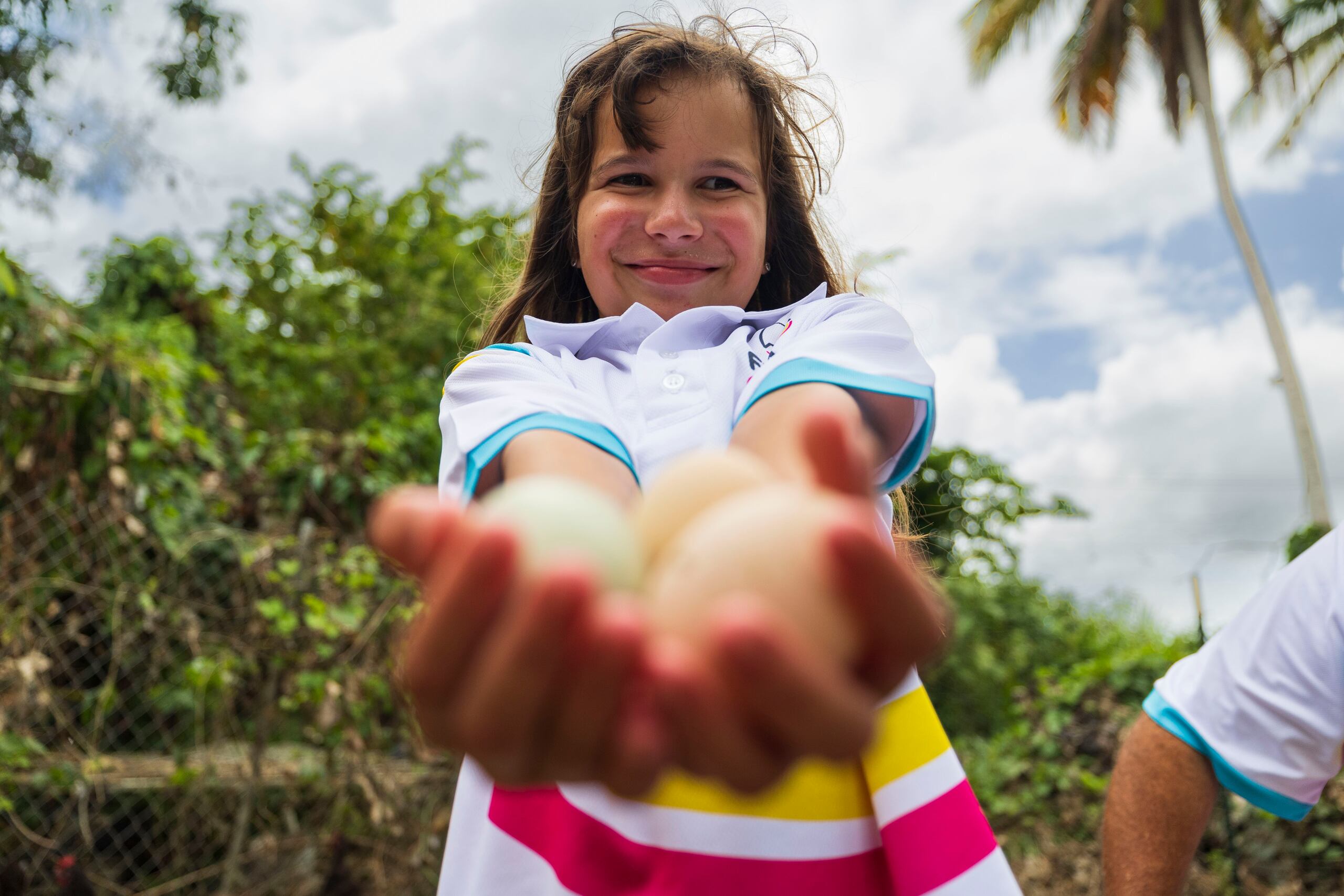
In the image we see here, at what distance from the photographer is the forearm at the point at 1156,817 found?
80.1 inches

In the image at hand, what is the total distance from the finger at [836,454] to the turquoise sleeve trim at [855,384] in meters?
0.38

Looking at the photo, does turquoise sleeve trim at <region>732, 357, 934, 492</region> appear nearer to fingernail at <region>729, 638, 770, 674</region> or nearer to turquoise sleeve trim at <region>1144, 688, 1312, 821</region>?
fingernail at <region>729, 638, 770, 674</region>

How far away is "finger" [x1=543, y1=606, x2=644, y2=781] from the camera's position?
605mm

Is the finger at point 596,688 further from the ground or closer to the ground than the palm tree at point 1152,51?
closer to the ground

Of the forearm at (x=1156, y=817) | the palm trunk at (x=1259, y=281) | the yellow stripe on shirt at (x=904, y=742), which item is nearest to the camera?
the yellow stripe on shirt at (x=904, y=742)

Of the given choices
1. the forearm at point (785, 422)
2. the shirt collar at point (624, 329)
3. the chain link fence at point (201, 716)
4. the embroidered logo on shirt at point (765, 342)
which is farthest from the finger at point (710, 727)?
the chain link fence at point (201, 716)

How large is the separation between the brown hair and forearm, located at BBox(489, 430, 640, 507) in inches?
32.4

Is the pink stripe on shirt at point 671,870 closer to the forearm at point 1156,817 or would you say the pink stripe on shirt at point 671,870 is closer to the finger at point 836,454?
the finger at point 836,454

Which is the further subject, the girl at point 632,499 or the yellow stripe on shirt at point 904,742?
the yellow stripe on shirt at point 904,742

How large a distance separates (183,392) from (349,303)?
2632 mm

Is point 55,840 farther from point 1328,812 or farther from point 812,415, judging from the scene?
point 1328,812

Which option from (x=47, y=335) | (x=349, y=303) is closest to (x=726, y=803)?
(x=47, y=335)

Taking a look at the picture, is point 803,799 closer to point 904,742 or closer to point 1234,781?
point 904,742

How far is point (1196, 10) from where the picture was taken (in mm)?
19031
